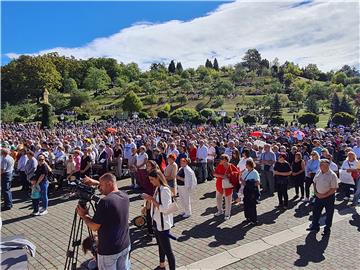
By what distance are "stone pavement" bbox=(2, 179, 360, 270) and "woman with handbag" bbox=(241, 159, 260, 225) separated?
28 centimetres

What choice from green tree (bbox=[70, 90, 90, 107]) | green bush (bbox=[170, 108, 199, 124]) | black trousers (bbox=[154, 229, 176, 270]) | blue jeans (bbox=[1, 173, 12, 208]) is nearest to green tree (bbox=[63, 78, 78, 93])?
green tree (bbox=[70, 90, 90, 107])

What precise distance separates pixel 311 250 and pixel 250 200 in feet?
6.48

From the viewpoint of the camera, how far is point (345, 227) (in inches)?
344

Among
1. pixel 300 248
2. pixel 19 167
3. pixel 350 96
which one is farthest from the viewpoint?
pixel 350 96

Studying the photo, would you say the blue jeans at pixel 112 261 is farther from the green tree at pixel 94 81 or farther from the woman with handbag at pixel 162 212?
the green tree at pixel 94 81

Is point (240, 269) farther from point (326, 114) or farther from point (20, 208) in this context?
point (326, 114)

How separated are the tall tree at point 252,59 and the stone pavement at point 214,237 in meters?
131

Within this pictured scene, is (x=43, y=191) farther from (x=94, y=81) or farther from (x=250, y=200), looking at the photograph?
(x=94, y=81)

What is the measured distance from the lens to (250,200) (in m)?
8.98

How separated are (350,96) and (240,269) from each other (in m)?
81.1

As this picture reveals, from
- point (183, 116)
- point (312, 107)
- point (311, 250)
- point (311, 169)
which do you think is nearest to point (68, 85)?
point (183, 116)

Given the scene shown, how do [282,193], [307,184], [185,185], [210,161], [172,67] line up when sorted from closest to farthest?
1. [185,185]
2. [282,193]
3. [307,184]
4. [210,161]
5. [172,67]

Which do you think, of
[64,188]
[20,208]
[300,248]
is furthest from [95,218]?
[64,188]

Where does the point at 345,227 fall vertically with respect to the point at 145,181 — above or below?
below
